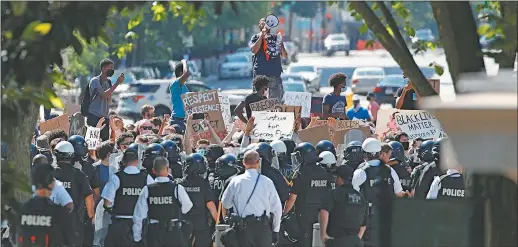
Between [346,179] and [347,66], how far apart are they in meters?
67.6

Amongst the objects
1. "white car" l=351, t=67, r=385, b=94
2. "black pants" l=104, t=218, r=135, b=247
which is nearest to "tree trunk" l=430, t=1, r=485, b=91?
"black pants" l=104, t=218, r=135, b=247

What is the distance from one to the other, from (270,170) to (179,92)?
532 centimetres

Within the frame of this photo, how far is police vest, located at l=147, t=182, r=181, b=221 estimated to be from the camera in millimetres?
13625

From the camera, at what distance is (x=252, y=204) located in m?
14.2

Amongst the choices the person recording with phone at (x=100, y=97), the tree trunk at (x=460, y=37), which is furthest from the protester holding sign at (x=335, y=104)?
the tree trunk at (x=460, y=37)

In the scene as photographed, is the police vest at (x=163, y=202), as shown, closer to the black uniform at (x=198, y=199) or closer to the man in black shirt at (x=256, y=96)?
the black uniform at (x=198, y=199)

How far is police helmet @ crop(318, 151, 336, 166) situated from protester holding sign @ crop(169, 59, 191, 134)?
4.65 metres

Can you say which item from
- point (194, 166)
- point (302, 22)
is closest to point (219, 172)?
point (194, 166)

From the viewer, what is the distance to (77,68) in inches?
2077

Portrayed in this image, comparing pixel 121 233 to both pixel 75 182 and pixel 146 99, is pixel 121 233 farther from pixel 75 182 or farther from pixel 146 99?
pixel 146 99

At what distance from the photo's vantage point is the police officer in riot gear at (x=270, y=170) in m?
14.9

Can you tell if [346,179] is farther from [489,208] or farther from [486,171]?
[486,171]

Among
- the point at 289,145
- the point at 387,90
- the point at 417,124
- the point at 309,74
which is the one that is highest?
the point at 309,74

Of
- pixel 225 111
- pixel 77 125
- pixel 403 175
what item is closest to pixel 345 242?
pixel 403 175
